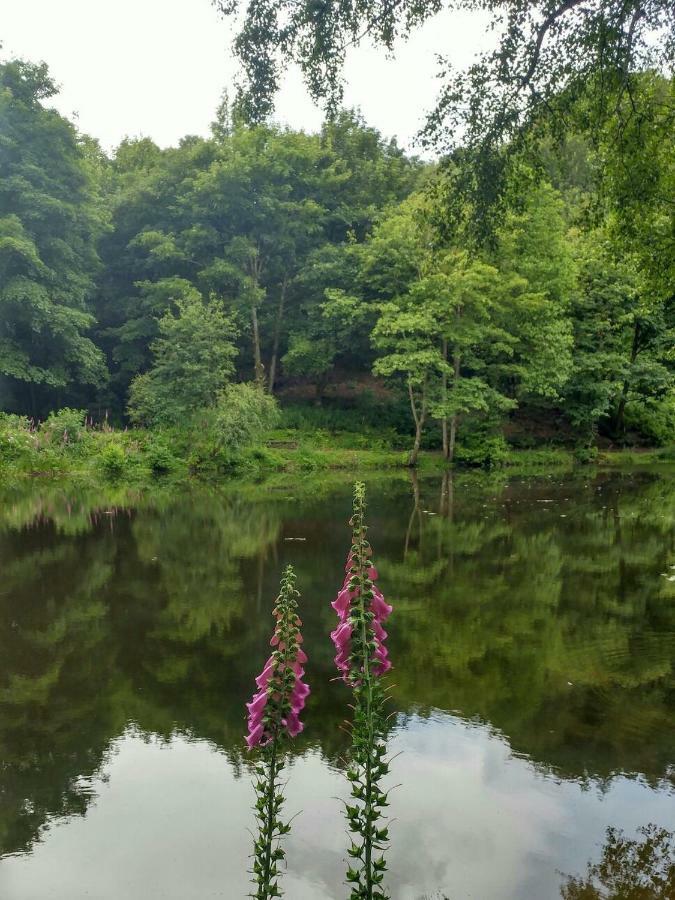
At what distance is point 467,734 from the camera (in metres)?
5.40

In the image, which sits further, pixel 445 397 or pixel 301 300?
pixel 301 300

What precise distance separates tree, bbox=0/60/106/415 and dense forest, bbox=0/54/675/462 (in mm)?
83

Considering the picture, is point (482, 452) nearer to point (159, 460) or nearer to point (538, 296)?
point (538, 296)

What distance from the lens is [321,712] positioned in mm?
5707

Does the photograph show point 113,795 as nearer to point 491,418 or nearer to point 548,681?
point 548,681

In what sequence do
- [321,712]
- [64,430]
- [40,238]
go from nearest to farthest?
[321,712], [64,430], [40,238]

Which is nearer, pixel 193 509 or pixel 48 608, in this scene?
pixel 48 608

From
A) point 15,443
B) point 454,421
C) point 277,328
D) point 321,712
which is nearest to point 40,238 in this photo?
point 277,328

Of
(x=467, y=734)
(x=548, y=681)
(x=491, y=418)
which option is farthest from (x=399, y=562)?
(x=491, y=418)

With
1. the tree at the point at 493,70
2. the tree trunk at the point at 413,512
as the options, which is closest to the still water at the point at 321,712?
the tree trunk at the point at 413,512

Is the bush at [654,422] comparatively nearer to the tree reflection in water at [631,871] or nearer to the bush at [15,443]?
the bush at [15,443]

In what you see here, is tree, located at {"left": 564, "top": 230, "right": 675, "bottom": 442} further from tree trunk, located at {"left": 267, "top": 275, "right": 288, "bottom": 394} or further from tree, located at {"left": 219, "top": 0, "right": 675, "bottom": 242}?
tree, located at {"left": 219, "top": 0, "right": 675, "bottom": 242}

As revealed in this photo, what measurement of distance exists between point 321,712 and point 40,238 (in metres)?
28.5

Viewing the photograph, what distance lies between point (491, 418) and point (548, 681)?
2224cm
